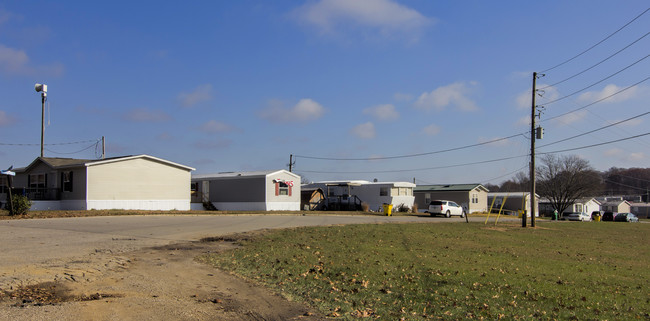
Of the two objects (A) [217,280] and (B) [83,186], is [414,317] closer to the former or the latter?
(A) [217,280]

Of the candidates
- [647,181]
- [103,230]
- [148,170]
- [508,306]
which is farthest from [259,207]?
[647,181]

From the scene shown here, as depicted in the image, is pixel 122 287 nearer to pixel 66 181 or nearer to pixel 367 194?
pixel 66 181

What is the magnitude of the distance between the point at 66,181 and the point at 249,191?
14.8 metres

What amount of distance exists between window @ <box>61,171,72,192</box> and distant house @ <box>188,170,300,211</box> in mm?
11968

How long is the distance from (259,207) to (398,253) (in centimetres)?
2903

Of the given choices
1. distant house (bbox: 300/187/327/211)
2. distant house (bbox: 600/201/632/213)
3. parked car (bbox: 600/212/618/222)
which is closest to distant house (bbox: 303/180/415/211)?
distant house (bbox: 300/187/327/211)

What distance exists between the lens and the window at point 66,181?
33.4 metres

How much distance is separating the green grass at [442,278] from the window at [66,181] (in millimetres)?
22615

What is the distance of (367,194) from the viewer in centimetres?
5509

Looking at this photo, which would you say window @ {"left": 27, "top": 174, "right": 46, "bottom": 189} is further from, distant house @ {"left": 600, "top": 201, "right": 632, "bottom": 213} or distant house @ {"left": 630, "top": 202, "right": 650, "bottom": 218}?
distant house @ {"left": 630, "top": 202, "right": 650, "bottom": 218}

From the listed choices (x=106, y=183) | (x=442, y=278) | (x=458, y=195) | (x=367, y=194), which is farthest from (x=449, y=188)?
(x=442, y=278)

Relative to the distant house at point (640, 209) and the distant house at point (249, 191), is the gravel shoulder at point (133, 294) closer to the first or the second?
the distant house at point (249, 191)

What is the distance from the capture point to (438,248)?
1630 centimetres

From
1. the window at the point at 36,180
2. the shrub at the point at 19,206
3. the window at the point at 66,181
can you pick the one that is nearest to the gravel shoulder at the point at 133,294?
the shrub at the point at 19,206
